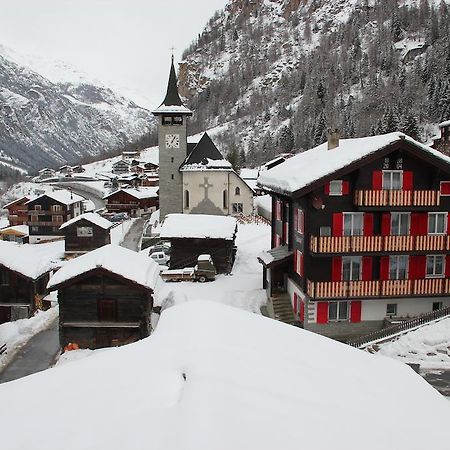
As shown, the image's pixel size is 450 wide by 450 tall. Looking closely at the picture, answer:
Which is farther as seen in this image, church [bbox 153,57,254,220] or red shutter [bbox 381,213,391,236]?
church [bbox 153,57,254,220]

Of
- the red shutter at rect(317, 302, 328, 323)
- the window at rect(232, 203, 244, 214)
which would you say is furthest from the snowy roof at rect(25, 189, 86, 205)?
the red shutter at rect(317, 302, 328, 323)

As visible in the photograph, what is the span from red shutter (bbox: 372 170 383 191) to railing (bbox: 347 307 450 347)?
19.9ft

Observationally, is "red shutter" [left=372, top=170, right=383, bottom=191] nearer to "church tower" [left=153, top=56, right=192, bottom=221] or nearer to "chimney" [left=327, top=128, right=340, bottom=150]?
"chimney" [left=327, top=128, right=340, bottom=150]

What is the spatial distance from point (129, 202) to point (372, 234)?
5750 cm

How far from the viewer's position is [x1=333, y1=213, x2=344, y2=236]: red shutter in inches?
886

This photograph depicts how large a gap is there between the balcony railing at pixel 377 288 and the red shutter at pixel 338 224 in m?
2.27

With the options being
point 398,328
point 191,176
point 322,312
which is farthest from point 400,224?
point 191,176

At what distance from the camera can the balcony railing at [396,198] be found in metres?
21.8

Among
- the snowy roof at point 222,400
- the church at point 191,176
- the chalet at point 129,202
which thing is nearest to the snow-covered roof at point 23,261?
the church at point 191,176

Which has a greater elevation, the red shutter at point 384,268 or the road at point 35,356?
the red shutter at point 384,268

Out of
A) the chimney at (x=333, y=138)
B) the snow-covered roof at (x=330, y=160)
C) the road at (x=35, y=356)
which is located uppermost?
the chimney at (x=333, y=138)

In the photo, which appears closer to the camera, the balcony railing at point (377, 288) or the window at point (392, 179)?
the balcony railing at point (377, 288)

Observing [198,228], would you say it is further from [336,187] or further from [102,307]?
[336,187]

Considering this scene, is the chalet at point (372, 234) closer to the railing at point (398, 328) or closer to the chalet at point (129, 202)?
the railing at point (398, 328)
